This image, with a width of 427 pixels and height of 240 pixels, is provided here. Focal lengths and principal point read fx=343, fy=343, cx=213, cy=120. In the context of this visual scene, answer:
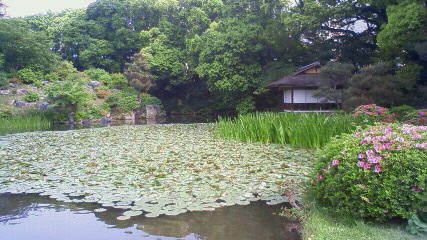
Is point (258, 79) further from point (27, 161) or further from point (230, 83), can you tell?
point (27, 161)

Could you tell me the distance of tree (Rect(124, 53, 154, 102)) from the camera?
72.1 ft

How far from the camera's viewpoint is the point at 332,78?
1219 centimetres

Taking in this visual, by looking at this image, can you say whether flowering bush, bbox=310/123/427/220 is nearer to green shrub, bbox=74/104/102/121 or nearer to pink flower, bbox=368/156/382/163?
pink flower, bbox=368/156/382/163

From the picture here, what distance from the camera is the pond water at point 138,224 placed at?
10.2 ft

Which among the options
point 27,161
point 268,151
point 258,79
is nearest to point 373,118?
point 268,151

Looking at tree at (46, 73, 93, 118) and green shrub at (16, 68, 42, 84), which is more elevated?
green shrub at (16, 68, 42, 84)

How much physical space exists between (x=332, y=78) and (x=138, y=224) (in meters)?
10.5

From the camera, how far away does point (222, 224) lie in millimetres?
3332

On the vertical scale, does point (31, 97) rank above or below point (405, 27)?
below

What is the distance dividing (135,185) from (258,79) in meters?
14.8

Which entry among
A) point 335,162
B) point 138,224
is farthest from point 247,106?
point 335,162

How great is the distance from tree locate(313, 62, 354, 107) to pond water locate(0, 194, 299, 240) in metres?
8.99

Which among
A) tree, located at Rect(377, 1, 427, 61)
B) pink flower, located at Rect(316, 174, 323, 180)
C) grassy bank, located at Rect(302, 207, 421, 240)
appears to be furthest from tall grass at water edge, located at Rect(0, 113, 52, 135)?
tree, located at Rect(377, 1, 427, 61)

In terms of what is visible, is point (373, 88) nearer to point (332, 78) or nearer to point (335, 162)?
point (332, 78)
